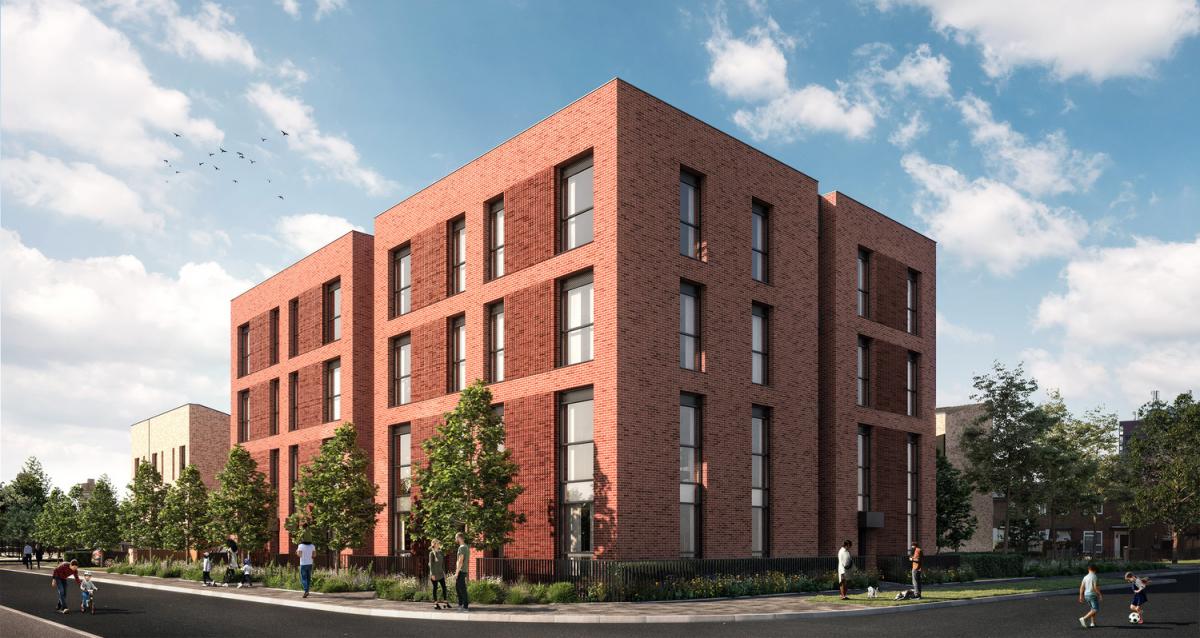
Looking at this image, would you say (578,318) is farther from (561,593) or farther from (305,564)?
(305,564)

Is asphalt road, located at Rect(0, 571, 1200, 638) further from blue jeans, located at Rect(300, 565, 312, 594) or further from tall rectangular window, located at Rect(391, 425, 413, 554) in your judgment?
tall rectangular window, located at Rect(391, 425, 413, 554)

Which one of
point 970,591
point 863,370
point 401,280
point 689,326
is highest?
point 401,280

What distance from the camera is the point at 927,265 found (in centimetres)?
4525

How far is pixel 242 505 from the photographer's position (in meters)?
44.9

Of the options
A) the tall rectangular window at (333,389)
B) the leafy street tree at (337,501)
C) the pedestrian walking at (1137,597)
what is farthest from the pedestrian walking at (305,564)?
the pedestrian walking at (1137,597)

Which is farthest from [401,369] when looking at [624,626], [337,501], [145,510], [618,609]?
[145,510]

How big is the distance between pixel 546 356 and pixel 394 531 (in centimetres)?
1249

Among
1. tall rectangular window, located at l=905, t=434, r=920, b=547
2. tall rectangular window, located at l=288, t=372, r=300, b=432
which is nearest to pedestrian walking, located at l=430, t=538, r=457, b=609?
tall rectangular window, located at l=905, t=434, r=920, b=547

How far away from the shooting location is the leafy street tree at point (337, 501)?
3550 cm

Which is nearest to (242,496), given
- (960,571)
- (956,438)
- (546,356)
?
(546,356)

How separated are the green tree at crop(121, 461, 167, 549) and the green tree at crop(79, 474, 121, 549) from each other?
7.82 metres

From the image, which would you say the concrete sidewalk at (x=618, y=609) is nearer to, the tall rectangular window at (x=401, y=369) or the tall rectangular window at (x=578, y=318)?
the tall rectangular window at (x=578, y=318)

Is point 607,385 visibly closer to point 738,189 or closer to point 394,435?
point 738,189

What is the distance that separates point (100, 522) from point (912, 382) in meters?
53.2
